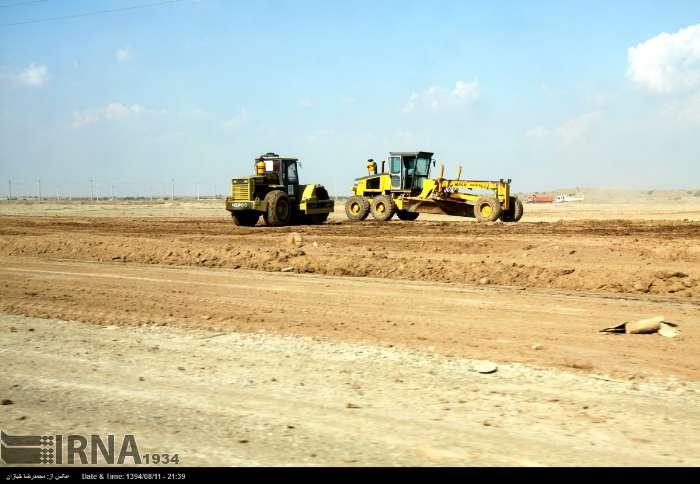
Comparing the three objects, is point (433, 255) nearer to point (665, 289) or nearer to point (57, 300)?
point (665, 289)

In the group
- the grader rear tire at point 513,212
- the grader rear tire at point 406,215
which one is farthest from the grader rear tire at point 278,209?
the grader rear tire at point 513,212

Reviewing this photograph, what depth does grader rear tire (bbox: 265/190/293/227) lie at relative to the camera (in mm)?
27812

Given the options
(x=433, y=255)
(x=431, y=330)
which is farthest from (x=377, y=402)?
(x=433, y=255)

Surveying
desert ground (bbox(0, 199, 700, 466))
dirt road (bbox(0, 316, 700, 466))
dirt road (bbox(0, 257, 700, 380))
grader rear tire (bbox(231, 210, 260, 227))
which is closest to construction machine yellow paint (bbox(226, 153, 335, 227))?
grader rear tire (bbox(231, 210, 260, 227))

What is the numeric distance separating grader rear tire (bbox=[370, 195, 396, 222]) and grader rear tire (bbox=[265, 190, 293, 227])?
4.40m

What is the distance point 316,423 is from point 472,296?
6665mm

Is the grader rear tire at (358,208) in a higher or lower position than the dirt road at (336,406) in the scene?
higher

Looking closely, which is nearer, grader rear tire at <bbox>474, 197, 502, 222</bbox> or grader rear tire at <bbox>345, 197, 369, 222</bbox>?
grader rear tire at <bbox>474, 197, 502, 222</bbox>

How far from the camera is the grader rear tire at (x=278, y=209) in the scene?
27.8 m

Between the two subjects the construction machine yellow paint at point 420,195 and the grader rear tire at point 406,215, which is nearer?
the construction machine yellow paint at point 420,195

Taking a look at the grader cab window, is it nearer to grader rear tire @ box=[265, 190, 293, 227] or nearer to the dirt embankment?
grader rear tire @ box=[265, 190, 293, 227]

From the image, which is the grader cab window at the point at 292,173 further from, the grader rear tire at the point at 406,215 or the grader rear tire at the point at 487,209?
the grader rear tire at the point at 487,209

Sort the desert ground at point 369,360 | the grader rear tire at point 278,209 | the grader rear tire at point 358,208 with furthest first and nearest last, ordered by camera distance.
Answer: the grader rear tire at point 358,208 < the grader rear tire at point 278,209 < the desert ground at point 369,360

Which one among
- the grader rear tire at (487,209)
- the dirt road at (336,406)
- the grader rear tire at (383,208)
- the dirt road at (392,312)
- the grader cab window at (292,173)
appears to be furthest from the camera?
the grader rear tire at (383,208)
